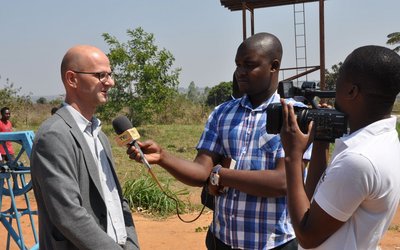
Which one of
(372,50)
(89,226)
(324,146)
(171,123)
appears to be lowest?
(171,123)

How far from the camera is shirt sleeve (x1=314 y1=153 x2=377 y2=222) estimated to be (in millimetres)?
1514

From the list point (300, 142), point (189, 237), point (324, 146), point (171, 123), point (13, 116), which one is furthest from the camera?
point (171, 123)

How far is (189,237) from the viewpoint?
6.23m

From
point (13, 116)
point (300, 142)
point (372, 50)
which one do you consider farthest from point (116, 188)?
point (13, 116)

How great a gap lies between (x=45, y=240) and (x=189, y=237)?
4.28 m

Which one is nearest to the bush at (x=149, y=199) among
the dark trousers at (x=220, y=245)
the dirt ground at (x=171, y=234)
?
the dirt ground at (x=171, y=234)

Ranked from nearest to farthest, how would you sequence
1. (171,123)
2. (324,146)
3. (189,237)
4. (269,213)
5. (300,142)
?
(300,142) < (324,146) < (269,213) < (189,237) < (171,123)

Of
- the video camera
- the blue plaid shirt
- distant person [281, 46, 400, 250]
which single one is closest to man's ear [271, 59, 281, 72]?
the blue plaid shirt

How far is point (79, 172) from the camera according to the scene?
2088 mm

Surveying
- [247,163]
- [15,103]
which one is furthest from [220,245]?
[15,103]

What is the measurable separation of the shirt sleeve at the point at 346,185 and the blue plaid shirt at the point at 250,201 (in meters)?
0.72

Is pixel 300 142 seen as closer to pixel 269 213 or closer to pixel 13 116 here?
pixel 269 213

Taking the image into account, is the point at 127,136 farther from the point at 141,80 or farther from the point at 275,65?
the point at 141,80

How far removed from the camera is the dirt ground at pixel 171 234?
5879mm
